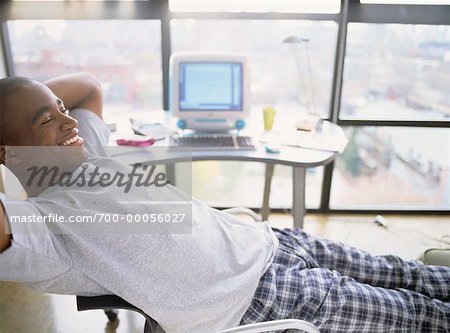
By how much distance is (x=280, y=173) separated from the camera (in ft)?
10.4

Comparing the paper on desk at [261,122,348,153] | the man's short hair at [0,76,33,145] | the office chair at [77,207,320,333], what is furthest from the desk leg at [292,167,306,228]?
the man's short hair at [0,76,33,145]

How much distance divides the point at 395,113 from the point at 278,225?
1142 millimetres

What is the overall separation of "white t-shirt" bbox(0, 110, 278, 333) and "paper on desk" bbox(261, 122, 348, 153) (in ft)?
3.24

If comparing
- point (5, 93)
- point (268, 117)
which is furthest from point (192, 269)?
point (268, 117)

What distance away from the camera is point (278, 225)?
2787 millimetres

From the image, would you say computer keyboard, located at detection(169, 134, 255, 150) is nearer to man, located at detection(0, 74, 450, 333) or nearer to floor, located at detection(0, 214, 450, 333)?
man, located at detection(0, 74, 450, 333)

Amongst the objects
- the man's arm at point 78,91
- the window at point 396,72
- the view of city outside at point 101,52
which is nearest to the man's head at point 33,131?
the man's arm at point 78,91

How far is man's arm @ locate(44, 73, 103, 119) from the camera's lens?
160 cm

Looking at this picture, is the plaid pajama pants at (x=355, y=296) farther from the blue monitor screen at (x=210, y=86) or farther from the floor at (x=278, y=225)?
the blue monitor screen at (x=210, y=86)

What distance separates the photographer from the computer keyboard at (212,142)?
6.66 ft

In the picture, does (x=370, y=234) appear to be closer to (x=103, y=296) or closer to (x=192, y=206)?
(x=192, y=206)

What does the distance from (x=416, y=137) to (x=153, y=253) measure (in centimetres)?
245

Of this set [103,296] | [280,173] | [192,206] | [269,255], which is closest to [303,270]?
[269,255]

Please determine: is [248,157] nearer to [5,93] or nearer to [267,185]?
[267,185]
